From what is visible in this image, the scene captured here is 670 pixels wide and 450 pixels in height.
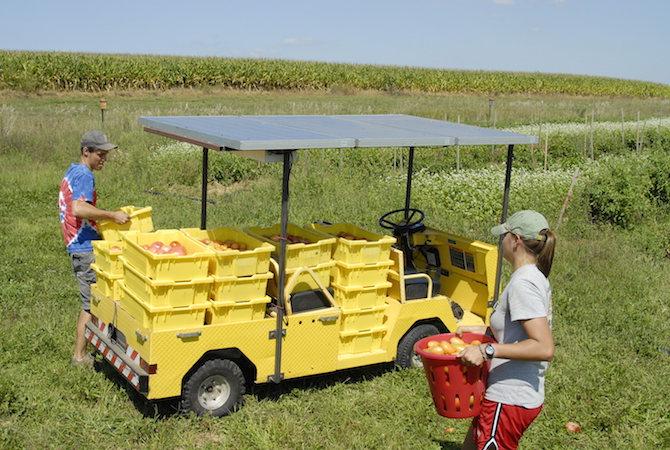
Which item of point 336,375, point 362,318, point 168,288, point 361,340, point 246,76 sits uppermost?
point 246,76

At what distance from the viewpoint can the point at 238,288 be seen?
571cm

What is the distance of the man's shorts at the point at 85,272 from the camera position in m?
6.62

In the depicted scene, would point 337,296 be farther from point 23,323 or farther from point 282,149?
point 23,323

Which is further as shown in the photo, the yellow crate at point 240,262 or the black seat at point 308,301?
the black seat at point 308,301

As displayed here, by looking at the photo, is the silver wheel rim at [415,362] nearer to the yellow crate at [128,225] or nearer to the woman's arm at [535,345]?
the yellow crate at [128,225]

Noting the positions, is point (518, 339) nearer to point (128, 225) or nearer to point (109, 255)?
point (109, 255)

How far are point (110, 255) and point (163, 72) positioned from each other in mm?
40069

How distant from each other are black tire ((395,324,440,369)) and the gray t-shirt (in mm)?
2881

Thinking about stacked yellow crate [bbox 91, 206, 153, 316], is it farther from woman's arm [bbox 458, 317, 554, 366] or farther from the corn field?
the corn field

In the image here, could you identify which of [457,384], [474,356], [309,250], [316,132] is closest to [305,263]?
[309,250]

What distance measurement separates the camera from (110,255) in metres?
6.22

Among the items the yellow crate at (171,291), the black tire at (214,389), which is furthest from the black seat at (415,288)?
the yellow crate at (171,291)

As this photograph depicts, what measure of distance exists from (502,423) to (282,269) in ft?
7.93

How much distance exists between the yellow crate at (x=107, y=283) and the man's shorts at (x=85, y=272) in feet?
0.61
